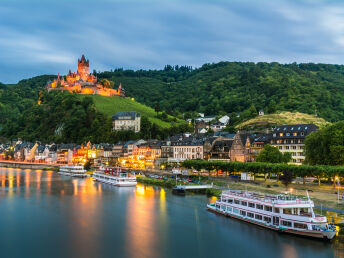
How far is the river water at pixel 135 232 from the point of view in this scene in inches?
1088

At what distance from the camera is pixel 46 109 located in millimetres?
158750

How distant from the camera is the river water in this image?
27625 mm

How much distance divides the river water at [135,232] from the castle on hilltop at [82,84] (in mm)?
120086

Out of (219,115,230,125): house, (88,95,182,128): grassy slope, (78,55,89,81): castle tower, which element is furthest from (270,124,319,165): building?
(78,55,89,81): castle tower

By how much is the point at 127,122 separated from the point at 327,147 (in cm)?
8429

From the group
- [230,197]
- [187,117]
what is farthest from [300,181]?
[187,117]

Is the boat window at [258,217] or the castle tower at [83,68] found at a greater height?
the castle tower at [83,68]

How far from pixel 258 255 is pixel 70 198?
1289 inches

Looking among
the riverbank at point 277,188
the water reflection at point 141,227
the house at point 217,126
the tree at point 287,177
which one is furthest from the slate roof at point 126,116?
the tree at point 287,177

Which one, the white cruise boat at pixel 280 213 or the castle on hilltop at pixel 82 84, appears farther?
the castle on hilltop at pixel 82 84

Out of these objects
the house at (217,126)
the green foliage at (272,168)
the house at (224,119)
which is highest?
the house at (224,119)

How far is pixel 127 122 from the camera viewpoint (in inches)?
4978

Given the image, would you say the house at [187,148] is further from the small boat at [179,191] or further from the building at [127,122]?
the building at [127,122]

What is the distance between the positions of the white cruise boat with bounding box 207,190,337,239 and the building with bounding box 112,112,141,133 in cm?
8885
